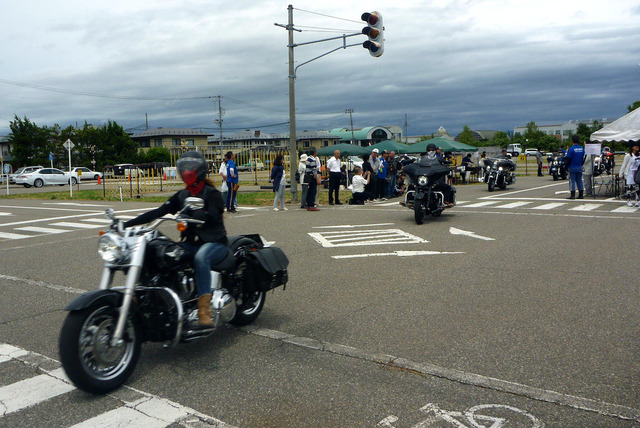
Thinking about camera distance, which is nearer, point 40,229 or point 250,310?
point 250,310

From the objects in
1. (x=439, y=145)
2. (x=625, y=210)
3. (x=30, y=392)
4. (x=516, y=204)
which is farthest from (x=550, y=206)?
(x=30, y=392)

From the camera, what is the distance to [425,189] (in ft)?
46.5

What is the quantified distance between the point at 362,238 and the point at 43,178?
42197mm

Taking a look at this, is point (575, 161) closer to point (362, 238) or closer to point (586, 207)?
point (586, 207)

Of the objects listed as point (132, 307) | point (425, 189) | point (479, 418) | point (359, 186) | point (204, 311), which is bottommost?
point (479, 418)

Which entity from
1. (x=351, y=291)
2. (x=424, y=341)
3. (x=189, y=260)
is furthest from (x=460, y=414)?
(x=351, y=291)

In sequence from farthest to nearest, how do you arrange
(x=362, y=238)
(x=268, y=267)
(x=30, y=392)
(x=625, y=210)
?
(x=625, y=210)
(x=362, y=238)
(x=268, y=267)
(x=30, y=392)

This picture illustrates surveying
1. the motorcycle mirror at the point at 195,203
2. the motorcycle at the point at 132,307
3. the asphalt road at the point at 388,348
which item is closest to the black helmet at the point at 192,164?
the motorcycle at the point at 132,307

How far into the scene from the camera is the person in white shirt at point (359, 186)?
19.8 meters

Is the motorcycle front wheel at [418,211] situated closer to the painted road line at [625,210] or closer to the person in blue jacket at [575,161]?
the painted road line at [625,210]

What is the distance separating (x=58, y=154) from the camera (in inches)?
2682

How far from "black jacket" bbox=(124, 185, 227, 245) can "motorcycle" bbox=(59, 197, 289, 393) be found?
8.2 inches

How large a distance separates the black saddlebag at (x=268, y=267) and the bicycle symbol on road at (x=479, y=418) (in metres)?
2.29

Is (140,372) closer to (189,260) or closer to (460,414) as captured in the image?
(189,260)
